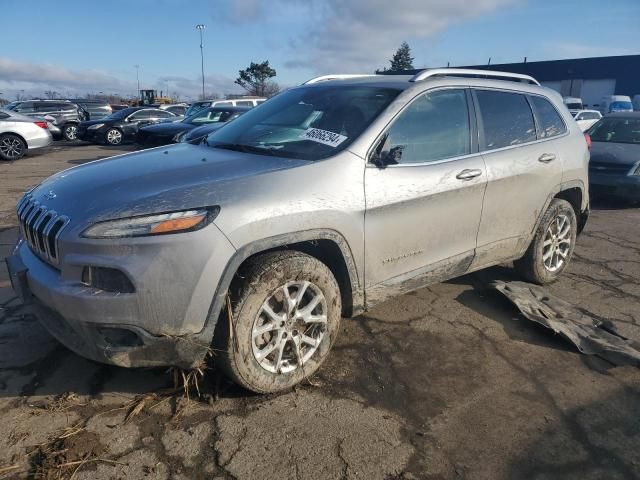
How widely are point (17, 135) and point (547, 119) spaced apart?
13825mm

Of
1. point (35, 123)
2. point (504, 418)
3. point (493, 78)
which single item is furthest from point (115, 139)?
point (504, 418)

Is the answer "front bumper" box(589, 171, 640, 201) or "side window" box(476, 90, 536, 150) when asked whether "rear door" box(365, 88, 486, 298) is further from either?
"front bumper" box(589, 171, 640, 201)

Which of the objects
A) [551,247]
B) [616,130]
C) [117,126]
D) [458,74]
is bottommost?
[117,126]

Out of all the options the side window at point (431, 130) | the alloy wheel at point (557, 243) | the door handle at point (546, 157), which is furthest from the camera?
the alloy wheel at point (557, 243)

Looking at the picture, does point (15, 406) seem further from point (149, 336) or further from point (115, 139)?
point (115, 139)

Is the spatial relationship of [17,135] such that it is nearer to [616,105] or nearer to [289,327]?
[289,327]

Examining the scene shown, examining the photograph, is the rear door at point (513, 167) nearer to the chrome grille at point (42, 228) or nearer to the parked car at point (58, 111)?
the chrome grille at point (42, 228)

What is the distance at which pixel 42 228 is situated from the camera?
2.59 metres

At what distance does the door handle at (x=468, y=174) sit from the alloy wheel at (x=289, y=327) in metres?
1.35

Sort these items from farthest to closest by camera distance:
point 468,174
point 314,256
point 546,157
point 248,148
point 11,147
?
point 11,147 → point 546,157 → point 468,174 → point 248,148 → point 314,256

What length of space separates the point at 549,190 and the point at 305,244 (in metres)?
2.44

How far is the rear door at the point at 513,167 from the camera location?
146 inches

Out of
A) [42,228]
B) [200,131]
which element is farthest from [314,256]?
[200,131]

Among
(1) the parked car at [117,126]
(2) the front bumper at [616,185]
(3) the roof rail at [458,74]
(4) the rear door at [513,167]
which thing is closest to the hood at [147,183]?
(3) the roof rail at [458,74]
